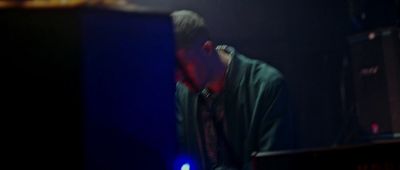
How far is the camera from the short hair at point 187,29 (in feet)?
8.52

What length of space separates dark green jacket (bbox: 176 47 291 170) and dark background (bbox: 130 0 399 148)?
7.48 ft

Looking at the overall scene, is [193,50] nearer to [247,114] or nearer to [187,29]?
[187,29]

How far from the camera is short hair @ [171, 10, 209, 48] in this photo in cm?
260

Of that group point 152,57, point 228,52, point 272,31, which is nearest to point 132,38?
point 152,57

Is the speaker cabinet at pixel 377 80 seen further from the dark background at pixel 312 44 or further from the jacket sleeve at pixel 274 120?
the jacket sleeve at pixel 274 120

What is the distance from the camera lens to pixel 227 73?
2541 mm

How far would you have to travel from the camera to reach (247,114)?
2445 mm

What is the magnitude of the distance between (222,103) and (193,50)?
0.99 feet

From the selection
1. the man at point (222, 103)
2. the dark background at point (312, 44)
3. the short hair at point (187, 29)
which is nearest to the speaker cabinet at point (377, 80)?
the dark background at point (312, 44)

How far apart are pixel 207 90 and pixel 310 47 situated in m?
2.64

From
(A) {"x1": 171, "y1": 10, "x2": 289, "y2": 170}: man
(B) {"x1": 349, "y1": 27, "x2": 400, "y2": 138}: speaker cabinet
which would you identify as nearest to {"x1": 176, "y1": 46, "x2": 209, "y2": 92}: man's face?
(A) {"x1": 171, "y1": 10, "x2": 289, "y2": 170}: man

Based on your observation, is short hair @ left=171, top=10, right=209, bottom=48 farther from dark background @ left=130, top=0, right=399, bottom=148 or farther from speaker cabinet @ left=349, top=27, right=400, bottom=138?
speaker cabinet @ left=349, top=27, right=400, bottom=138

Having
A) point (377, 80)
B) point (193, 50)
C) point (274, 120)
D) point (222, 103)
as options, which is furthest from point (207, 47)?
point (377, 80)

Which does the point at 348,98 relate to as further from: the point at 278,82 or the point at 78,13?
the point at 78,13
